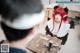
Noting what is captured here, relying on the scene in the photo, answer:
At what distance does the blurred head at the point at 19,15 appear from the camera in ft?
2.58

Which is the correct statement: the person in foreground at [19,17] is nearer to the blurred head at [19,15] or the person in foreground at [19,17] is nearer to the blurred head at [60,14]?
the blurred head at [19,15]

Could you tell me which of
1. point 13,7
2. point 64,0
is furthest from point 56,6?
point 13,7

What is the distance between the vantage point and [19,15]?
2.59ft

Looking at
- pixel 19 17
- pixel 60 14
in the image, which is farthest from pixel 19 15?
pixel 60 14

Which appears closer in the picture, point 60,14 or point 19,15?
point 19,15

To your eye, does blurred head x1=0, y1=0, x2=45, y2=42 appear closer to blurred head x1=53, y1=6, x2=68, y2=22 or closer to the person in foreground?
the person in foreground

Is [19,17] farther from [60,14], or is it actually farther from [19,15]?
[60,14]

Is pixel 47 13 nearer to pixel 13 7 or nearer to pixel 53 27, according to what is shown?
pixel 53 27

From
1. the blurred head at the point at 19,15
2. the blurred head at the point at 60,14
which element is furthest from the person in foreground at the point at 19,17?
the blurred head at the point at 60,14

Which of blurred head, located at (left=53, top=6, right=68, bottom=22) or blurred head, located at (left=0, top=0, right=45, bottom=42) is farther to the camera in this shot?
blurred head, located at (left=53, top=6, right=68, bottom=22)

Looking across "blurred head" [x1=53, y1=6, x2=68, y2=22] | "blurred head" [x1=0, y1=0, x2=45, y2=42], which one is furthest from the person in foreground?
"blurred head" [x1=53, y1=6, x2=68, y2=22]

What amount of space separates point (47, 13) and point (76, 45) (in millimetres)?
226

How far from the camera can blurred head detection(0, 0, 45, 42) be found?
0.79 metres

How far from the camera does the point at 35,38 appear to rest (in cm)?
94
